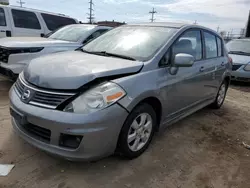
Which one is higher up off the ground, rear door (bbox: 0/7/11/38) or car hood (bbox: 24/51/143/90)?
rear door (bbox: 0/7/11/38)

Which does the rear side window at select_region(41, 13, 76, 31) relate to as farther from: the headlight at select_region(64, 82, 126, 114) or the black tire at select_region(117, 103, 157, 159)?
the headlight at select_region(64, 82, 126, 114)

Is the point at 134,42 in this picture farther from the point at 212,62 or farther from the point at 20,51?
the point at 20,51

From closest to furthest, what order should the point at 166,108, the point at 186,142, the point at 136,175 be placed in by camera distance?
the point at 136,175 → the point at 166,108 → the point at 186,142

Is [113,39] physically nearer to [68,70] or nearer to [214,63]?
[68,70]

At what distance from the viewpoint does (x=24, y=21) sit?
751 centimetres

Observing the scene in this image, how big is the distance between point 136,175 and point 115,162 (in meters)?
0.32

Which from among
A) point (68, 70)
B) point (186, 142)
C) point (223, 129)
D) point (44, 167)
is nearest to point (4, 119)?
point (44, 167)

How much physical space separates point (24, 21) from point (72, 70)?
612 cm

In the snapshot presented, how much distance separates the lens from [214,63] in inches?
164

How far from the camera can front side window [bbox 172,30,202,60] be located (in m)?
3.21

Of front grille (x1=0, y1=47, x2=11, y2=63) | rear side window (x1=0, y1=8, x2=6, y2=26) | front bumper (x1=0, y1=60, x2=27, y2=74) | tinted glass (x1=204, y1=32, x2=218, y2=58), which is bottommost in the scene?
front bumper (x1=0, y1=60, x2=27, y2=74)

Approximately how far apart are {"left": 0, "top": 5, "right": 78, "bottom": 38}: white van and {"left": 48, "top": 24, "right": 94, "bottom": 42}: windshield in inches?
70.4

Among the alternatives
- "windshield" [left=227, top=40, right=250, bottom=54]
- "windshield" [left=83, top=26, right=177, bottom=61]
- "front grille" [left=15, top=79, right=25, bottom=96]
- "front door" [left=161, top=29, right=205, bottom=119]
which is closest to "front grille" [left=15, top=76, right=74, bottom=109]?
"front grille" [left=15, top=79, right=25, bottom=96]

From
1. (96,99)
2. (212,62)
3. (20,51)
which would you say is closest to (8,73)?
(20,51)
